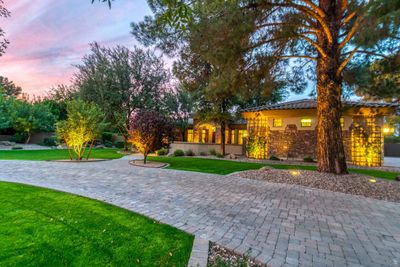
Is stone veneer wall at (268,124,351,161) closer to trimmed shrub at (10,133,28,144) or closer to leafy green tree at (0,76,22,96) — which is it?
trimmed shrub at (10,133,28,144)

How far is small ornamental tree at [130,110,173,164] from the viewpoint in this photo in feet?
34.0

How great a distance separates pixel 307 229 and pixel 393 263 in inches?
41.3

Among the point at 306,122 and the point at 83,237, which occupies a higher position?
the point at 306,122

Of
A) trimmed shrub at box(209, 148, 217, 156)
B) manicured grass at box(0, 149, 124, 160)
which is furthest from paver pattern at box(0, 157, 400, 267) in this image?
trimmed shrub at box(209, 148, 217, 156)

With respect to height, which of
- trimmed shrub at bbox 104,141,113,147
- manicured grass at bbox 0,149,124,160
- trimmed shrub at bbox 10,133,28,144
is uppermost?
trimmed shrub at bbox 10,133,28,144

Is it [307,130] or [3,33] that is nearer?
[3,33]

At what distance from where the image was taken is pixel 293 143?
47.4ft

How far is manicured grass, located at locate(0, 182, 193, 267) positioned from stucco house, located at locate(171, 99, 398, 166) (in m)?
12.0

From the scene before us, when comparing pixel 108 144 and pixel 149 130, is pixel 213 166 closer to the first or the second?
pixel 149 130

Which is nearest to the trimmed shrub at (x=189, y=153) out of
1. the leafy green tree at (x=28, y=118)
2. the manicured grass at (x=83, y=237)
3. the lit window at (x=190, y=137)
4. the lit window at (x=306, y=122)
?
the lit window at (x=190, y=137)

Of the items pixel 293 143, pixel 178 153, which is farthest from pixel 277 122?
pixel 178 153

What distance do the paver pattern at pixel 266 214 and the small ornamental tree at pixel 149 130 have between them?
3.56m

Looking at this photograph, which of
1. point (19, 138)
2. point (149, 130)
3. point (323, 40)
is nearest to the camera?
point (323, 40)

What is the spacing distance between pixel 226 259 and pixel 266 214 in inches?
72.4
